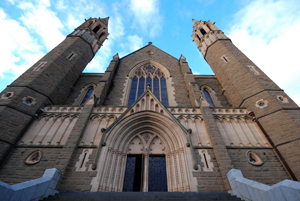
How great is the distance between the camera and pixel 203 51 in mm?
15625

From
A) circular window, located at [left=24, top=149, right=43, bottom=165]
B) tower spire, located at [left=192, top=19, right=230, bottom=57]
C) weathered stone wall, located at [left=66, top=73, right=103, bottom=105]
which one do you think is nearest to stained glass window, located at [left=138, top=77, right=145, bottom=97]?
weathered stone wall, located at [left=66, top=73, right=103, bottom=105]

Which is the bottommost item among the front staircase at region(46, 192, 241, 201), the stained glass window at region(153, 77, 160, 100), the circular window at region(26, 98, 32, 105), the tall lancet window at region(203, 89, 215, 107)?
the front staircase at region(46, 192, 241, 201)

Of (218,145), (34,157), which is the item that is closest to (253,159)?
(218,145)

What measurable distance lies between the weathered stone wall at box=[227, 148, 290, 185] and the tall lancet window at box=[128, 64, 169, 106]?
5821mm

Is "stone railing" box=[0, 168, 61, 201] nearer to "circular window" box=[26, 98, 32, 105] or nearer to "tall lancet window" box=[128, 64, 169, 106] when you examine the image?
"circular window" box=[26, 98, 32, 105]

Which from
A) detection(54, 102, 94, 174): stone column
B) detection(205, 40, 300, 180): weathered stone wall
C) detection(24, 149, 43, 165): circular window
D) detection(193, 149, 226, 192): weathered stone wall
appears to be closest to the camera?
detection(193, 149, 226, 192): weathered stone wall

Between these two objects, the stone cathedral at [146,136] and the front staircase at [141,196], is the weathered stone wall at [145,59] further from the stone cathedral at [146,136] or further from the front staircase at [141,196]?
the front staircase at [141,196]

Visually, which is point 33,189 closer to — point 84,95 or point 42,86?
point 42,86

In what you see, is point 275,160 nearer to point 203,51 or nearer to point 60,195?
point 60,195

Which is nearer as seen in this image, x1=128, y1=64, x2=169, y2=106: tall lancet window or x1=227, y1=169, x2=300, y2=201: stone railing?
x1=227, y1=169, x2=300, y2=201: stone railing

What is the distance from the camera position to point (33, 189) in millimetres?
4098

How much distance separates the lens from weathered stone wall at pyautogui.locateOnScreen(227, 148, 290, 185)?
592cm

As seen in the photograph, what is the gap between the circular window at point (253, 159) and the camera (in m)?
6.37

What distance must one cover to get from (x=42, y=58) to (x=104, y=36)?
29.1 ft
